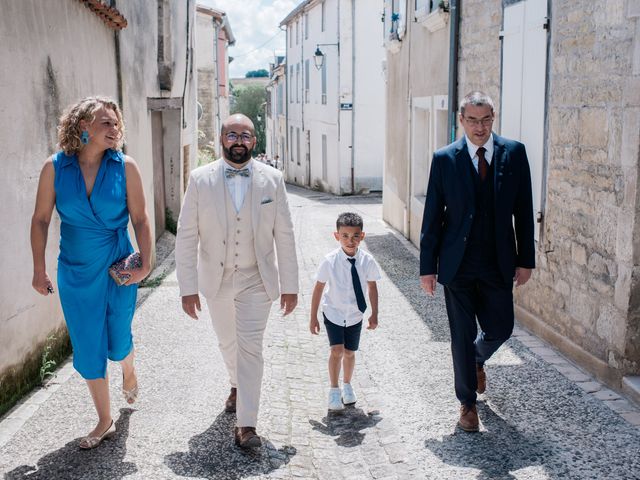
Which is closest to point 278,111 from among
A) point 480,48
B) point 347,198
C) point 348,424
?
point 347,198

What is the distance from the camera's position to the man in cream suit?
4492 mm

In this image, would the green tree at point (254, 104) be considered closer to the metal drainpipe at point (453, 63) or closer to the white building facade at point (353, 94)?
the white building facade at point (353, 94)

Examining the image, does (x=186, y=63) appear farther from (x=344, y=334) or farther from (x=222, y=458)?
(x=222, y=458)

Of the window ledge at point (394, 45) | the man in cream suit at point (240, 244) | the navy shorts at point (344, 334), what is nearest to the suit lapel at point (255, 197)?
the man in cream suit at point (240, 244)

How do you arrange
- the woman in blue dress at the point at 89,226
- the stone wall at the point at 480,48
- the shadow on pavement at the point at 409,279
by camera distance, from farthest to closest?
the stone wall at the point at 480,48 → the shadow on pavement at the point at 409,279 → the woman in blue dress at the point at 89,226

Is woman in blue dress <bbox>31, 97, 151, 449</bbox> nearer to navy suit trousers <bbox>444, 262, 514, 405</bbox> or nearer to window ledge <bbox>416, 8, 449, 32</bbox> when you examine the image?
navy suit trousers <bbox>444, 262, 514, 405</bbox>

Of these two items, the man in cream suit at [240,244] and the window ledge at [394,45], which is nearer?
the man in cream suit at [240,244]

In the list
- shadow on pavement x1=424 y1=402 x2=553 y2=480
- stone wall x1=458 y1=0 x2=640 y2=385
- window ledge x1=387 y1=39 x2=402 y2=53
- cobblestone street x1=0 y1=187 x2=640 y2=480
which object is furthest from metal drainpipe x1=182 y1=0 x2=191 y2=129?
shadow on pavement x1=424 y1=402 x2=553 y2=480

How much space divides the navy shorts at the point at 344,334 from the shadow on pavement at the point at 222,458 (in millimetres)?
778

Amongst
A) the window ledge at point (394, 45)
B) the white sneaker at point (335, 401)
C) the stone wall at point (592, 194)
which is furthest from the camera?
the window ledge at point (394, 45)

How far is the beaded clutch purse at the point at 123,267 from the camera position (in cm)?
438

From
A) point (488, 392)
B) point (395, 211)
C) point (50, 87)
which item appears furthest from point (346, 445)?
point (395, 211)

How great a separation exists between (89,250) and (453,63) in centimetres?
687

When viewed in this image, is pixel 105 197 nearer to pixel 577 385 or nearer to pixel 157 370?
pixel 157 370
